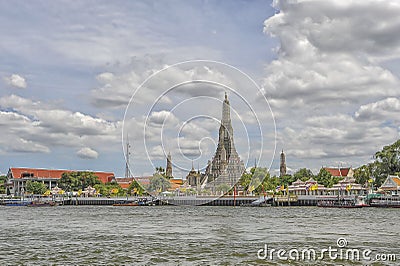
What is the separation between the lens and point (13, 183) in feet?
615

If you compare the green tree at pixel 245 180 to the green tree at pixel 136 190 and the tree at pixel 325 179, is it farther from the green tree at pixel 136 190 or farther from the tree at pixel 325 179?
the green tree at pixel 136 190

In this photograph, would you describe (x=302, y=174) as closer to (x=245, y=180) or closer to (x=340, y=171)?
(x=245, y=180)

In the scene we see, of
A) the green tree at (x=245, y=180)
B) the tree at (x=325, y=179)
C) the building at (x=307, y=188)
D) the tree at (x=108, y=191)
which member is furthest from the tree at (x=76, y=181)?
the tree at (x=325, y=179)

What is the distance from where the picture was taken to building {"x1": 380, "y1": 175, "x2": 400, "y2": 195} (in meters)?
94.2

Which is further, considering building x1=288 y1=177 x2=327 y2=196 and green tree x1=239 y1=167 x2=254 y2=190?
green tree x1=239 y1=167 x2=254 y2=190

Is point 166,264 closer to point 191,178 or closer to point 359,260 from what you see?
point 359,260

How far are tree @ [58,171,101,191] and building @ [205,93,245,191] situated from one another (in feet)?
121

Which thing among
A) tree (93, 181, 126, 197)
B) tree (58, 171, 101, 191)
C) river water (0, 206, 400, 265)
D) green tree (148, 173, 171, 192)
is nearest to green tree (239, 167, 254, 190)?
green tree (148, 173, 171, 192)

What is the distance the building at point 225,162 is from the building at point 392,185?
1605 inches

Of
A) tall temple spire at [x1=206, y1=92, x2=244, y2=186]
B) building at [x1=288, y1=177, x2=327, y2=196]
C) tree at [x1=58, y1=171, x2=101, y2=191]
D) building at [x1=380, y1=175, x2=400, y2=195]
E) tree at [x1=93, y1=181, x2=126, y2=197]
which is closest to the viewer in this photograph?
building at [x1=380, y1=175, x2=400, y2=195]

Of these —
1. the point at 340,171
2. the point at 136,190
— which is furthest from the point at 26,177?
the point at 340,171

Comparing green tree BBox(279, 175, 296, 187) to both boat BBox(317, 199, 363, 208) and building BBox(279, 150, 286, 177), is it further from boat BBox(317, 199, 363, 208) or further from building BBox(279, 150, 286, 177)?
building BBox(279, 150, 286, 177)

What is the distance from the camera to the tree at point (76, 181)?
159750mm

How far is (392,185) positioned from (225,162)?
64.6 meters
